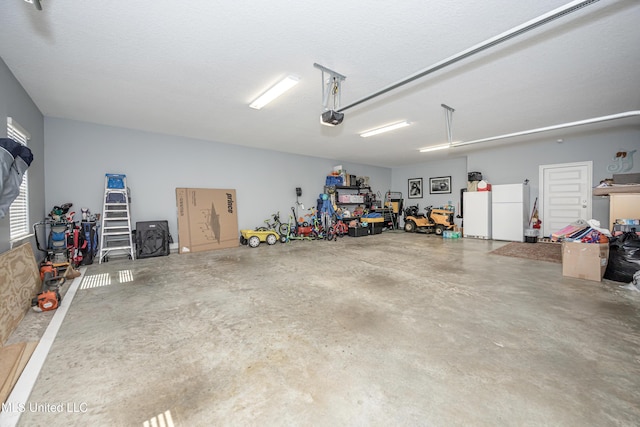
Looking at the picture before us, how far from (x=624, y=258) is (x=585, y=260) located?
14.5 inches

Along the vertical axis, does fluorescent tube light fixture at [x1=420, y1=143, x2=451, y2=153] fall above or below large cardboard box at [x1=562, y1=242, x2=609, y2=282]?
above

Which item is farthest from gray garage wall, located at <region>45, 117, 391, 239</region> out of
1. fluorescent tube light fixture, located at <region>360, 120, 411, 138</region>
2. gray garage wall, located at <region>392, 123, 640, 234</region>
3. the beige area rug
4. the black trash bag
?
the black trash bag

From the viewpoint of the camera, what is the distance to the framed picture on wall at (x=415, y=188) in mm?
9883

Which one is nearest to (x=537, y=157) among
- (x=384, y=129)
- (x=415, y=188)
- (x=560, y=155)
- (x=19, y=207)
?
(x=560, y=155)

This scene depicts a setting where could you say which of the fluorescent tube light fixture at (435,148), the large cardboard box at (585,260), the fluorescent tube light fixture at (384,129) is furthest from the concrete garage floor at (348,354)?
the fluorescent tube light fixture at (435,148)

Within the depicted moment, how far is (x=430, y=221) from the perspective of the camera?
8422 millimetres

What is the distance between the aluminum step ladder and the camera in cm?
472

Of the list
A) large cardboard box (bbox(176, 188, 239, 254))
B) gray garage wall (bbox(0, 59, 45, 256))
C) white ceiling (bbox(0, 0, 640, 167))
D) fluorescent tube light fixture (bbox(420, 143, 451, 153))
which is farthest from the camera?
fluorescent tube light fixture (bbox(420, 143, 451, 153))

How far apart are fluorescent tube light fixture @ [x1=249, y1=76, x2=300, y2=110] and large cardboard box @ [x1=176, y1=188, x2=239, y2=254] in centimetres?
308

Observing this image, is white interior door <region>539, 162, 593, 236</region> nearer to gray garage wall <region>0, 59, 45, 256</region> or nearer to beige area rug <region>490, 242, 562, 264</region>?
beige area rug <region>490, 242, 562, 264</region>

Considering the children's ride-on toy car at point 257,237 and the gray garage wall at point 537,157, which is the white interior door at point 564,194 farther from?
the children's ride-on toy car at point 257,237

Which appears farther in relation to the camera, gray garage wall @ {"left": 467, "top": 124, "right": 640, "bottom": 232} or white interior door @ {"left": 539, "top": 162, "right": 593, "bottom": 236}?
white interior door @ {"left": 539, "top": 162, "right": 593, "bottom": 236}

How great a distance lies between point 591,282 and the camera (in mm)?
3254

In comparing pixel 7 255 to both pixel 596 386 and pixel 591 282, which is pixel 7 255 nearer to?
pixel 596 386
